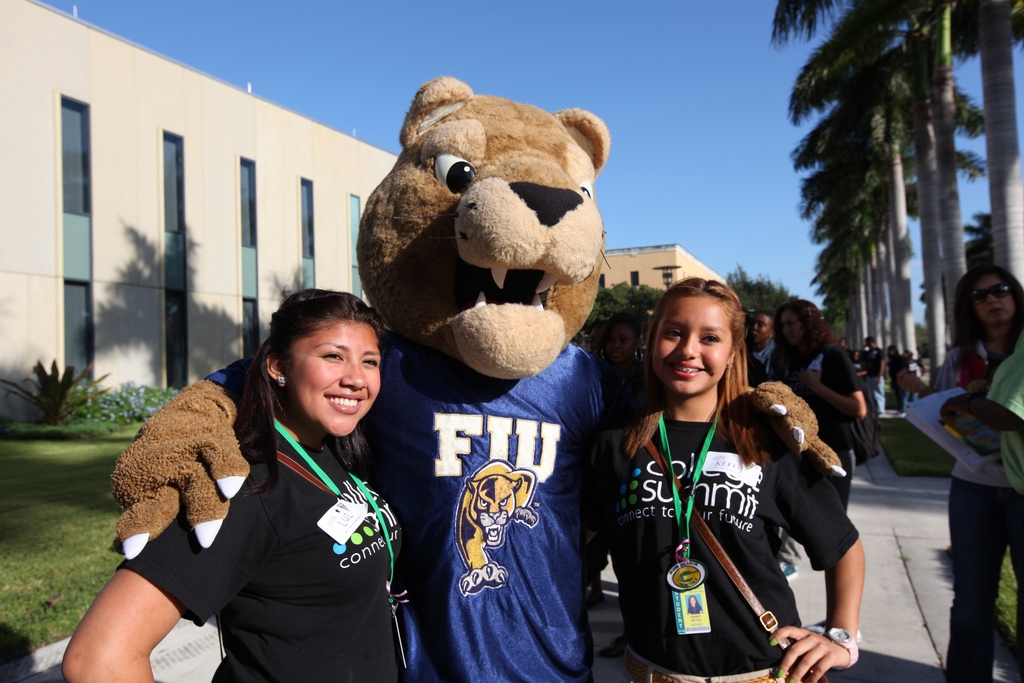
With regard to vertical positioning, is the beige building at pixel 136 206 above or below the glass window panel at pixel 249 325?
above

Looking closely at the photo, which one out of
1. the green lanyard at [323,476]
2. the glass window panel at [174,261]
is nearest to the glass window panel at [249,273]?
the glass window panel at [174,261]

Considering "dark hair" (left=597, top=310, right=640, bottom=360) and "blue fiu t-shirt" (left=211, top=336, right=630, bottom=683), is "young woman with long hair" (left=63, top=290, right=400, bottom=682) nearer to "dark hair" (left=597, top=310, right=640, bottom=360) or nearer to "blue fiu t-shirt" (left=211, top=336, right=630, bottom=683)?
"blue fiu t-shirt" (left=211, top=336, right=630, bottom=683)

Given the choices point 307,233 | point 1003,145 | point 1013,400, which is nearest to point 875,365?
point 1003,145

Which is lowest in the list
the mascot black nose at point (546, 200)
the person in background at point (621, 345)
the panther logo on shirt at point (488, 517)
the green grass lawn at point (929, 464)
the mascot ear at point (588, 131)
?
the green grass lawn at point (929, 464)

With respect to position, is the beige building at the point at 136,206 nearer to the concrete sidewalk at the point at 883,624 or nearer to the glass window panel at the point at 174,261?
the glass window panel at the point at 174,261

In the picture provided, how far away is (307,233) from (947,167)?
16.7m

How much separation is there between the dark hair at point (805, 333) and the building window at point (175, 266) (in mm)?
15432

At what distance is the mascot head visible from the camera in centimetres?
199

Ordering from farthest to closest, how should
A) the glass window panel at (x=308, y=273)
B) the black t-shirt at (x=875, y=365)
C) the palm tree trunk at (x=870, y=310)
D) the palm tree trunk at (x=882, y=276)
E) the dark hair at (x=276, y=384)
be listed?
1. the palm tree trunk at (x=870, y=310)
2. the palm tree trunk at (x=882, y=276)
3. the glass window panel at (x=308, y=273)
4. the black t-shirt at (x=875, y=365)
5. the dark hair at (x=276, y=384)

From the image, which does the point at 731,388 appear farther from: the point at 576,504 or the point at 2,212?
the point at 2,212

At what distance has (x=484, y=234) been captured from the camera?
1.97 meters

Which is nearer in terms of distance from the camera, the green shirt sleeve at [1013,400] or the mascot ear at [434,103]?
the mascot ear at [434,103]

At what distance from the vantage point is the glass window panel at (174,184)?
54.6ft

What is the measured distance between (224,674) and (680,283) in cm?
170
